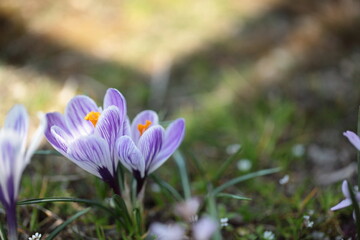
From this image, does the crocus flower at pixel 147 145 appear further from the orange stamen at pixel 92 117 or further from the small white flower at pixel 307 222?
the small white flower at pixel 307 222

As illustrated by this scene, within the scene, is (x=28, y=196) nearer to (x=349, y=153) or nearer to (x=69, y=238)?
(x=69, y=238)

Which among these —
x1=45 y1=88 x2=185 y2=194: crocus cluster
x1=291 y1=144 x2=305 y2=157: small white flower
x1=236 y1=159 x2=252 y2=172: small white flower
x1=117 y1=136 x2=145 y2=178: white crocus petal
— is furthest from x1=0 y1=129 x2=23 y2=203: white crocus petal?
x1=291 y1=144 x2=305 y2=157: small white flower

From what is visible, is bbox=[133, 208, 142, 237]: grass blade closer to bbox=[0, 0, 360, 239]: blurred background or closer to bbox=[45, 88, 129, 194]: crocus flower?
bbox=[45, 88, 129, 194]: crocus flower

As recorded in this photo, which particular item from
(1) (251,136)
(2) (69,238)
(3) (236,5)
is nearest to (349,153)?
(1) (251,136)

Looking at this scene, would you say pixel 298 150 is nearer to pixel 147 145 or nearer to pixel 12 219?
pixel 147 145

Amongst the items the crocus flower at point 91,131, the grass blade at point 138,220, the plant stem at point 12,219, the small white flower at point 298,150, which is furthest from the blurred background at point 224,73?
the plant stem at point 12,219

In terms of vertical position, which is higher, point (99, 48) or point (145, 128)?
point (99, 48)

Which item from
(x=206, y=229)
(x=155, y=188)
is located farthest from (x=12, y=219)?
(x=155, y=188)

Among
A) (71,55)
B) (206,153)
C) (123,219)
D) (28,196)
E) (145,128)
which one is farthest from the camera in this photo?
(71,55)
